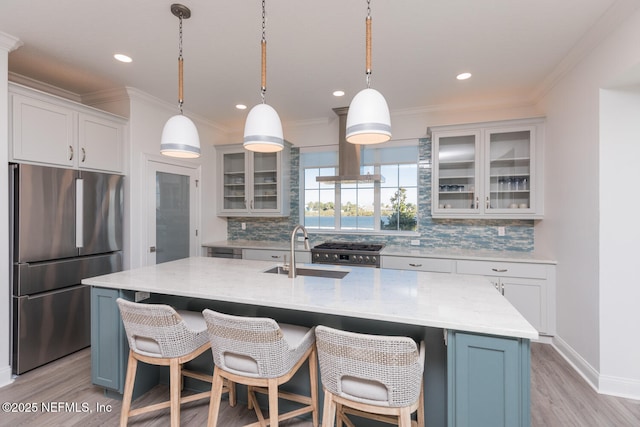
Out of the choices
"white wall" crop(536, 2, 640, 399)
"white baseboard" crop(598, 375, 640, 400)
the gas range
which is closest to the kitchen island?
"white wall" crop(536, 2, 640, 399)

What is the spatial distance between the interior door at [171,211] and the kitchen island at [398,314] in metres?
1.20

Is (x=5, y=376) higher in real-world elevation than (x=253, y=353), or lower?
lower

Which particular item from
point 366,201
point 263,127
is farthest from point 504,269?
point 263,127

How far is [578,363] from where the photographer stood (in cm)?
255

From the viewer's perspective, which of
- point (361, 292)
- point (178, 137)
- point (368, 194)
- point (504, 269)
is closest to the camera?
point (361, 292)

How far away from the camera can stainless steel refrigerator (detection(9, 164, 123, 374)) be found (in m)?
2.43

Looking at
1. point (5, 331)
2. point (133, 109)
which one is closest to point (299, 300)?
point (5, 331)

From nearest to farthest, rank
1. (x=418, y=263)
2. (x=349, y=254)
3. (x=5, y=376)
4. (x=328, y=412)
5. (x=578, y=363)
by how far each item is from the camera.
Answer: (x=328, y=412), (x=5, y=376), (x=578, y=363), (x=418, y=263), (x=349, y=254)

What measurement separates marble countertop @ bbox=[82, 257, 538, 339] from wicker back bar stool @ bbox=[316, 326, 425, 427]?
177 mm

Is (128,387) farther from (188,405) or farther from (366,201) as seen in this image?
(366,201)

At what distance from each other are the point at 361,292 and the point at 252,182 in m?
3.19

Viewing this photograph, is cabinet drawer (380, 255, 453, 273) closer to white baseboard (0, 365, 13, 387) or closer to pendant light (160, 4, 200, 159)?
pendant light (160, 4, 200, 159)

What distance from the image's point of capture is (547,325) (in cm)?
305

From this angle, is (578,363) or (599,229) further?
(578,363)
